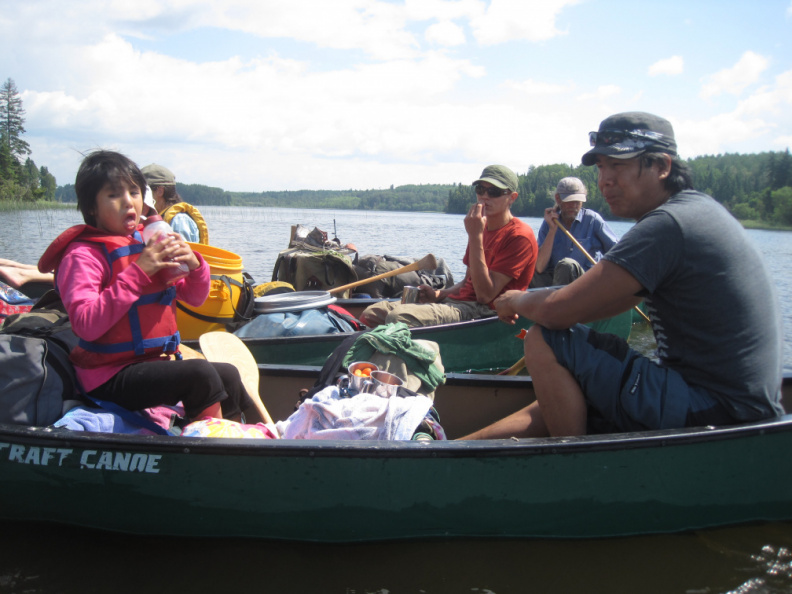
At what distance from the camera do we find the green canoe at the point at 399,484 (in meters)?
2.54

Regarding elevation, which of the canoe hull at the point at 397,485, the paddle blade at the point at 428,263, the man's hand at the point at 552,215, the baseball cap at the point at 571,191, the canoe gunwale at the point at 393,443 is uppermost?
the baseball cap at the point at 571,191

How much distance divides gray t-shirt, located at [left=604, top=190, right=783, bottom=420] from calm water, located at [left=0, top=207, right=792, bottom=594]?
28 cm

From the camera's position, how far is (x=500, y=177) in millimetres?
4719

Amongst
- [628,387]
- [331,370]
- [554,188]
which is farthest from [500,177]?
[554,188]

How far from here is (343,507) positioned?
2650mm

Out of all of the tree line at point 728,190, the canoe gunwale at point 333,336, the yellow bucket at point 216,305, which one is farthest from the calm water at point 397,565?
the tree line at point 728,190

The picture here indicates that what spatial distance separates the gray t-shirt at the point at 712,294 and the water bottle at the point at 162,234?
1.79 m

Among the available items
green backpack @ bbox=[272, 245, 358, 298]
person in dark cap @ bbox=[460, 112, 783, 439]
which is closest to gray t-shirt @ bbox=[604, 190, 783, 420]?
person in dark cap @ bbox=[460, 112, 783, 439]

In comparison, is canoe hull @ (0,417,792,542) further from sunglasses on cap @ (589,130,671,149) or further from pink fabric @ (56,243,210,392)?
sunglasses on cap @ (589,130,671,149)

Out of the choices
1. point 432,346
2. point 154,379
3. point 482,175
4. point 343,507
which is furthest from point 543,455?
point 482,175

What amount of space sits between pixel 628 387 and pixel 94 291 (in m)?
2.27

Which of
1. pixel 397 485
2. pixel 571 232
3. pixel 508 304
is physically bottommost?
pixel 397 485

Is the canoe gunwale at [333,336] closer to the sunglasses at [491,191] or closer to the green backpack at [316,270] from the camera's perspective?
the sunglasses at [491,191]

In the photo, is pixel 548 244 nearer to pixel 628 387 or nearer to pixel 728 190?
pixel 628 387
